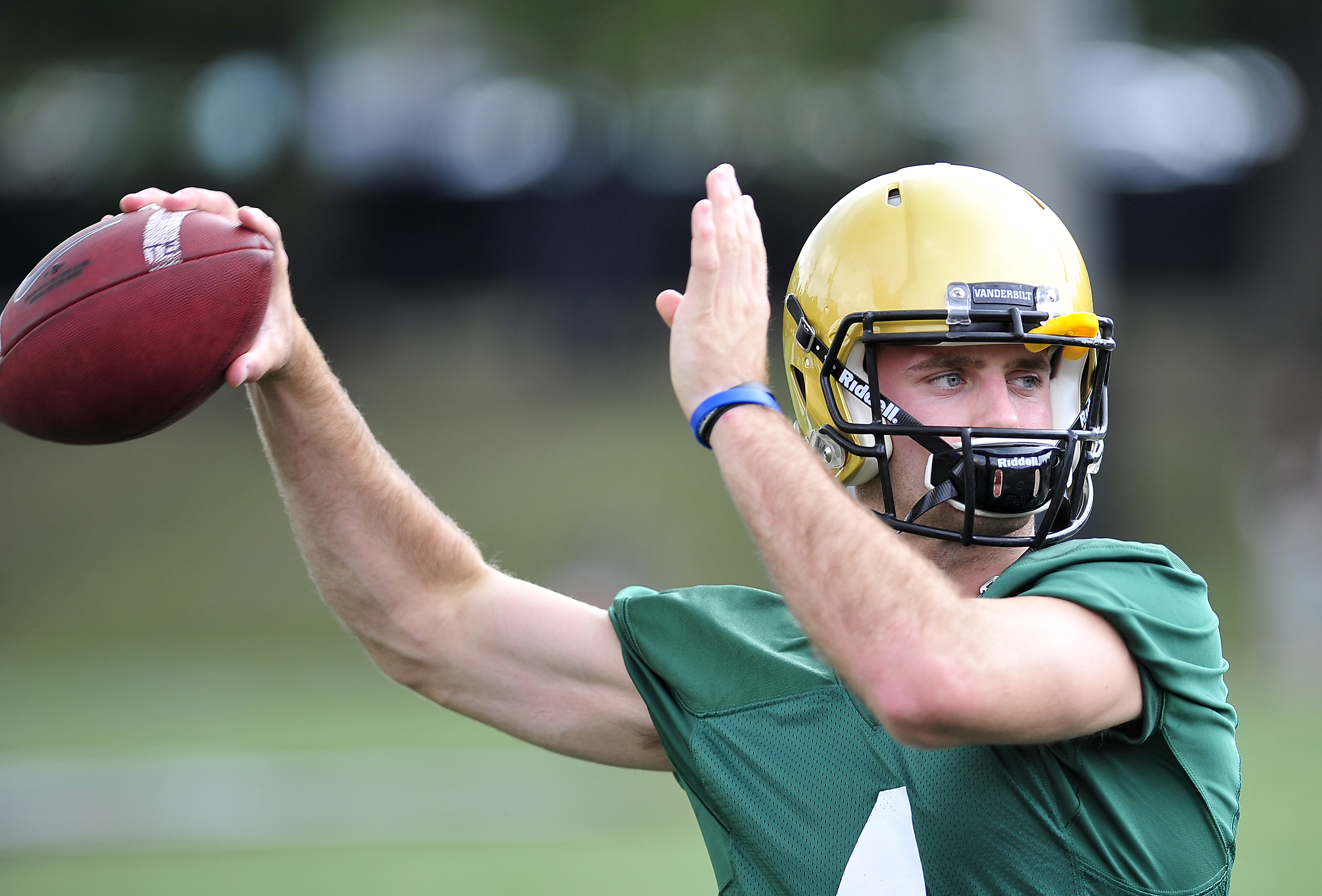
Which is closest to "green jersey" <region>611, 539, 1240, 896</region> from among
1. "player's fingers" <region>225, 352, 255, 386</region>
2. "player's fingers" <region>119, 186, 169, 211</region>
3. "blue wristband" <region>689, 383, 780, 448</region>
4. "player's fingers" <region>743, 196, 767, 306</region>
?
"blue wristband" <region>689, 383, 780, 448</region>

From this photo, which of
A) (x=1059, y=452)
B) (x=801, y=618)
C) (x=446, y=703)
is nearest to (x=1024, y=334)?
(x=1059, y=452)

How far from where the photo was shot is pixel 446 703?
9.76 feet

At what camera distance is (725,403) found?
2285 millimetres

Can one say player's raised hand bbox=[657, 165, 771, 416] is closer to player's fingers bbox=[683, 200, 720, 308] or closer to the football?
player's fingers bbox=[683, 200, 720, 308]

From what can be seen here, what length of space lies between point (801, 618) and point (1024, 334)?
66 centimetres

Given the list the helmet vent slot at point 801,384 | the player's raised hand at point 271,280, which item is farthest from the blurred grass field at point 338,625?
the player's raised hand at point 271,280

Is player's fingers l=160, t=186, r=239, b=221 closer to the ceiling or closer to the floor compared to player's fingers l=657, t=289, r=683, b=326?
closer to the ceiling

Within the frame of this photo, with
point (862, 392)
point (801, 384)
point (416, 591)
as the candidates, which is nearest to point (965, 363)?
point (862, 392)

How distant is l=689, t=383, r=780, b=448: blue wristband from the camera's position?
2.28 meters

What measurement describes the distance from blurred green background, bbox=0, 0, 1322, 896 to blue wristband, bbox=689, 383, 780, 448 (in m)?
4.60

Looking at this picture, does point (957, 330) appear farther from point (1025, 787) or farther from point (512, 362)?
point (512, 362)

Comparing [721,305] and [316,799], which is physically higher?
[721,305]

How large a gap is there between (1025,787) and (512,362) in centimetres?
1956

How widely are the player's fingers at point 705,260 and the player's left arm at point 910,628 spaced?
0.22 metres
